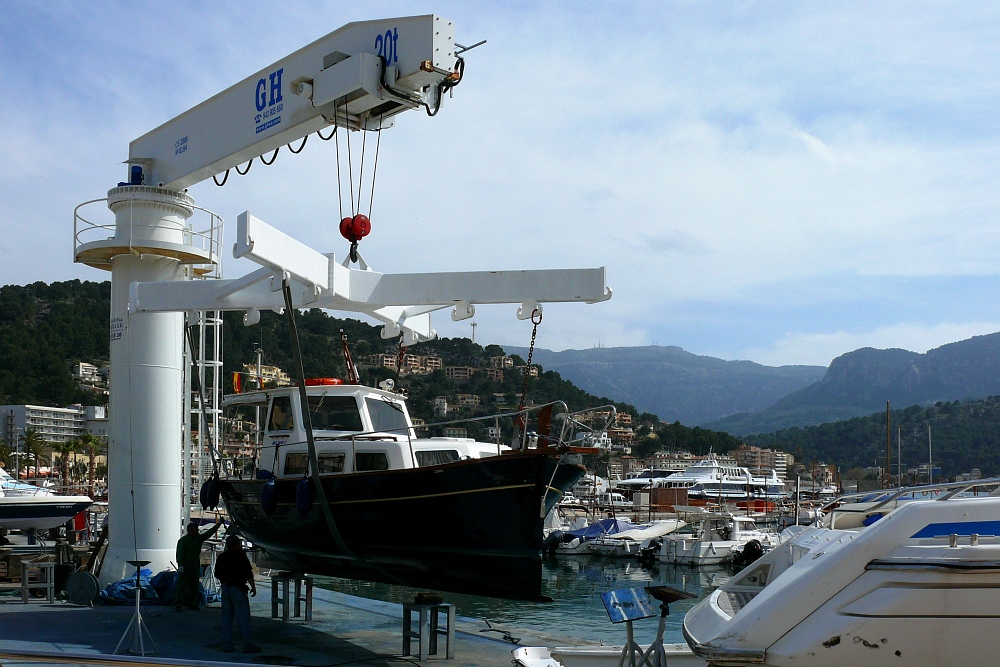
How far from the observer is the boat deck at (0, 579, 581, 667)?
8914 millimetres

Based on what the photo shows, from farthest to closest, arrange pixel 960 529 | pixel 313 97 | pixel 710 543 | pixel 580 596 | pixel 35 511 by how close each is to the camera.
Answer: pixel 710 543 → pixel 580 596 → pixel 35 511 → pixel 313 97 → pixel 960 529

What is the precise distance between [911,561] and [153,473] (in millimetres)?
10007

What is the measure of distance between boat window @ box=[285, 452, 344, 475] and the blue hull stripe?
7094 millimetres

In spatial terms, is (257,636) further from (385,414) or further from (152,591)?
(385,414)

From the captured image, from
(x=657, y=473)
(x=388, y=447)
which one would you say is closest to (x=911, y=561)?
(x=388, y=447)

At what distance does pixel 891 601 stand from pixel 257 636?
287 inches

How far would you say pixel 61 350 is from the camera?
93.6 meters

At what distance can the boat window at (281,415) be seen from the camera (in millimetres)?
11951

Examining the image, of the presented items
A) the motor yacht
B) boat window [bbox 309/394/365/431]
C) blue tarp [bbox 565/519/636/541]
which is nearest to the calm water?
the motor yacht

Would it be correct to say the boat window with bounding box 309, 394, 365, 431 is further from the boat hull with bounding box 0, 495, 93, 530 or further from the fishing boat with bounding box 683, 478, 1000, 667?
the boat hull with bounding box 0, 495, 93, 530

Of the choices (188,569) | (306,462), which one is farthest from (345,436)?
(188,569)

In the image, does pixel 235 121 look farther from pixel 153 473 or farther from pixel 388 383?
pixel 153 473

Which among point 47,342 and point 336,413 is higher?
point 47,342

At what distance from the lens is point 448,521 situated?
9.51m
